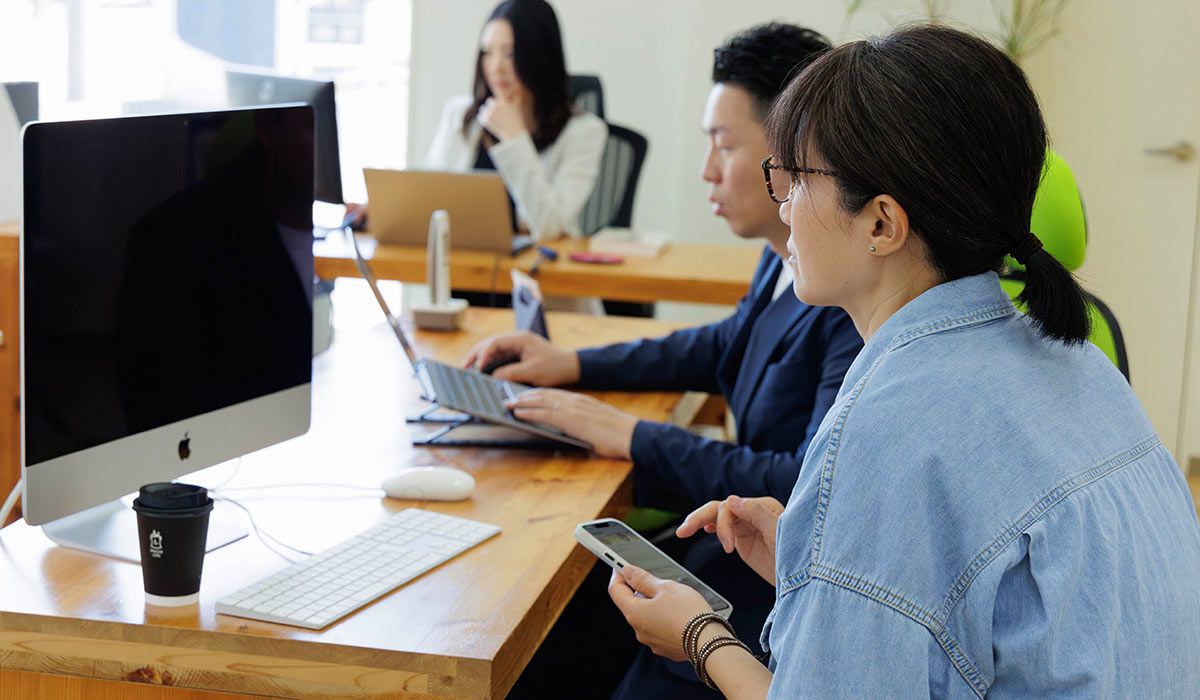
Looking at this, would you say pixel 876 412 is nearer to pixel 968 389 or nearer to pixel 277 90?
pixel 968 389

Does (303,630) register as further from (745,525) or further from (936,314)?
(936,314)

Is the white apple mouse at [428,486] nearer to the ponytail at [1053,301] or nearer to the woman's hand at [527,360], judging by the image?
the woman's hand at [527,360]

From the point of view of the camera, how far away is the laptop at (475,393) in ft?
5.47

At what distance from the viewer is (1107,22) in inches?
159

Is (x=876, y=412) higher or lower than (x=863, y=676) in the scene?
higher

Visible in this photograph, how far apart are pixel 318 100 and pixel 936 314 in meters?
1.89

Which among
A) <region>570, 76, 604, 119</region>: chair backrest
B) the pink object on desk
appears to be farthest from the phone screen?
<region>570, 76, 604, 119</region>: chair backrest

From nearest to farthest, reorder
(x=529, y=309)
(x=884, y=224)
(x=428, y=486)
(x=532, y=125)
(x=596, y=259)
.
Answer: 1. (x=884, y=224)
2. (x=428, y=486)
3. (x=529, y=309)
4. (x=596, y=259)
5. (x=532, y=125)

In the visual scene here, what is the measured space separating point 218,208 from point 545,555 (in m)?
0.54

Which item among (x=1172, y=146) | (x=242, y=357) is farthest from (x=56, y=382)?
(x=1172, y=146)

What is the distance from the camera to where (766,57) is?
177 centimetres

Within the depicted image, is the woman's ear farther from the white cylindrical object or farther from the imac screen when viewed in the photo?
the white cylindrical object

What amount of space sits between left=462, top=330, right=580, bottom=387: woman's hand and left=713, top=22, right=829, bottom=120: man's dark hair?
0.54m

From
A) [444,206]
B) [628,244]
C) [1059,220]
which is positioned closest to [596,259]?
[628,244]
